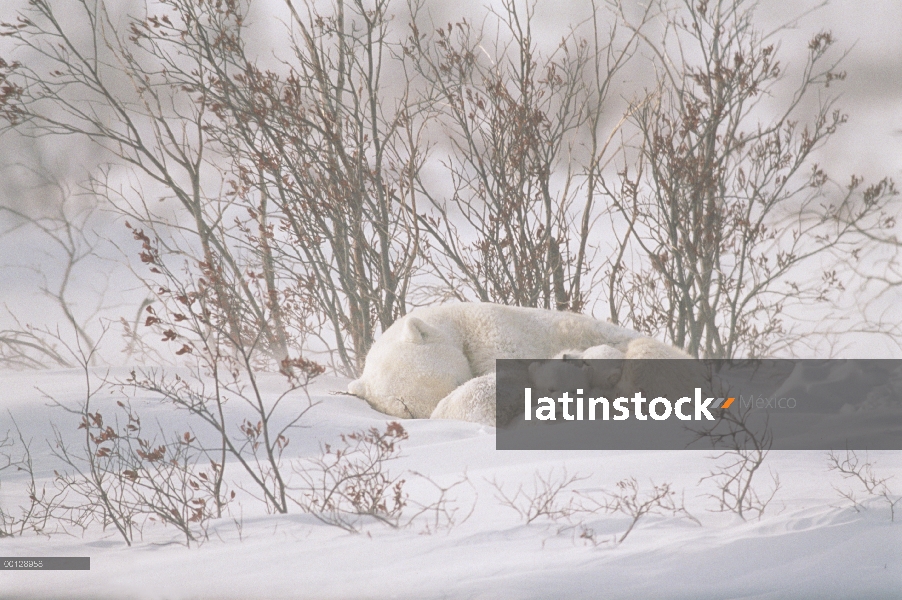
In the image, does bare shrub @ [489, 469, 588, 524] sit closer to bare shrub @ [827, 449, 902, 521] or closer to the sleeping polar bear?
bare shrub @ [827, 449, 902, 521]

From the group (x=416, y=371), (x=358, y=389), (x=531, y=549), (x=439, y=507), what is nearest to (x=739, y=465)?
(x=531, y=549)

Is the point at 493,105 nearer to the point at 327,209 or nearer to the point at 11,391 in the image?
the point at 327,209

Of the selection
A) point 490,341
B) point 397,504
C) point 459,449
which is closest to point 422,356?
point 490,341

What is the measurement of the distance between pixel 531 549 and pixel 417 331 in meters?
2.06

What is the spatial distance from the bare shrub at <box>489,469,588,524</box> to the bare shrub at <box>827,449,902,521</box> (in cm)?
81

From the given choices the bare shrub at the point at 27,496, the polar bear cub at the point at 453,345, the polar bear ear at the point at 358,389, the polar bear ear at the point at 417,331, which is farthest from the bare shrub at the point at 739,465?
the bare shrub at the point at 27,496

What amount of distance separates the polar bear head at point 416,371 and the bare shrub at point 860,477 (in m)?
1.94

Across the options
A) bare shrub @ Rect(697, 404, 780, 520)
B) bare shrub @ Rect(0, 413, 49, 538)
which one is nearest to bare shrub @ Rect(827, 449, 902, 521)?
bare shrub @ Rect(697, 404, 780, 520)

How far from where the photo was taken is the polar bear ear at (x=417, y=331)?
4133mm

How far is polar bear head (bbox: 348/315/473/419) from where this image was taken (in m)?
4.10

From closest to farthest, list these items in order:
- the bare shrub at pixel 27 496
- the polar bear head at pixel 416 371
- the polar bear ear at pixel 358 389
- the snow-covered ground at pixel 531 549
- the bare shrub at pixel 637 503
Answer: the snow-covered ground at pixel 531 549, the bare shrub at pixel 637 503, the bare shrub at pixel 27 496, the polar bear head at pixel 416 371, the polar bear ear at pixel 358 389

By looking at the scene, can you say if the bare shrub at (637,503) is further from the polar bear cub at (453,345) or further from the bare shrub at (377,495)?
the polar bear cub at (453,345)

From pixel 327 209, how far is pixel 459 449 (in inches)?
97.4

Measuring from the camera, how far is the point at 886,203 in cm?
462
